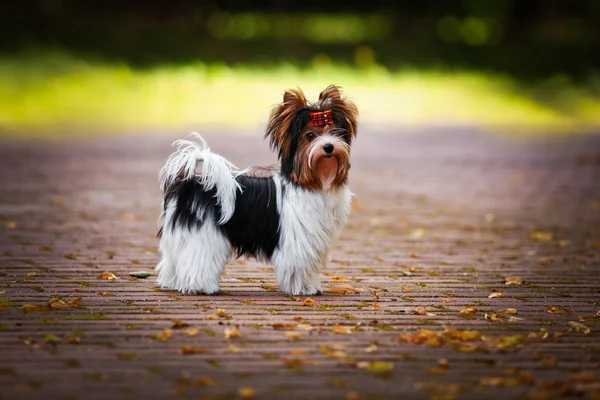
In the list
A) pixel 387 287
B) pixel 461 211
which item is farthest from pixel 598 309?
pixel 461 211

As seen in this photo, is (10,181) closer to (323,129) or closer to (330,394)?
(323,129)

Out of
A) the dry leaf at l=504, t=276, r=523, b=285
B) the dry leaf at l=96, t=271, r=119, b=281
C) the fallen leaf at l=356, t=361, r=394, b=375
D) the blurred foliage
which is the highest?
the blurred foliage

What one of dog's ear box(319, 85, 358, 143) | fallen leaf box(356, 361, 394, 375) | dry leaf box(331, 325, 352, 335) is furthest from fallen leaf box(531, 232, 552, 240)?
fallen leaf box(356, 361, 394, 375)

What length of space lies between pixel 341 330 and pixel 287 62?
2502 cm

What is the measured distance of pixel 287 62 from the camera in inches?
1235

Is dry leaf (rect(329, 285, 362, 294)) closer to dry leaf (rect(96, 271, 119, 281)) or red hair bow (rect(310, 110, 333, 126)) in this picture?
red hair bow (rect(310, 110, 333, 126))

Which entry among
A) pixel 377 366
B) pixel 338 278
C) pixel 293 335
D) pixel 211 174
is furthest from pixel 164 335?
pixel 338 278

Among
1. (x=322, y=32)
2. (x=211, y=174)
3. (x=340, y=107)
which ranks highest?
(x=322, y=32)

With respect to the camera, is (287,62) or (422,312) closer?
(422,312)

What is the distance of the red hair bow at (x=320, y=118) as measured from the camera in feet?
24.3

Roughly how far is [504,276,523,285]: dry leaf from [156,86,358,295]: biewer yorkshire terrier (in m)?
1.52

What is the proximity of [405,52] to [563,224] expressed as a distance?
72.2 ft

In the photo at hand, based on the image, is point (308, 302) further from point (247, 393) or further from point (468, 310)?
point (247, 393)

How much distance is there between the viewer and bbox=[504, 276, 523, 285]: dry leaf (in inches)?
339
